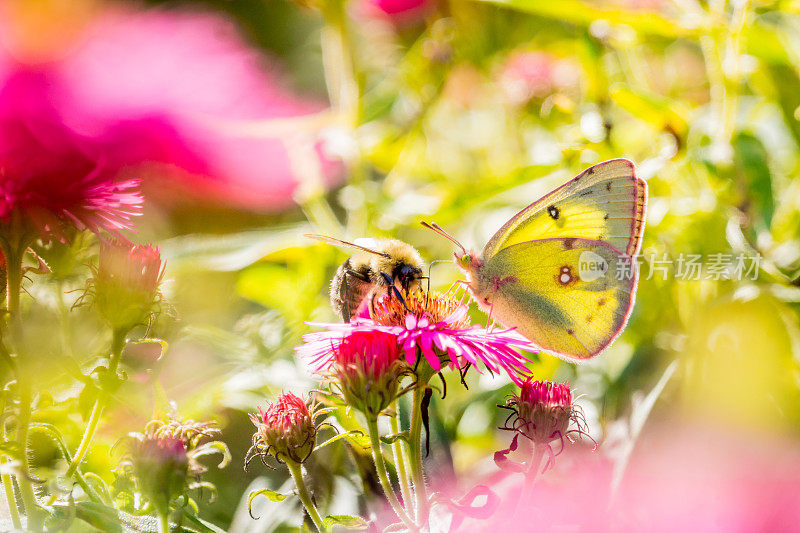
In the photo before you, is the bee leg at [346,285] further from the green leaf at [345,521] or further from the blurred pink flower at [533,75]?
the blurred pink flower at [533,75]

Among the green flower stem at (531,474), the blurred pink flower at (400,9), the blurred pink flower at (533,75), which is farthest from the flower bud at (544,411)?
the blurred pink flower at (400,9)

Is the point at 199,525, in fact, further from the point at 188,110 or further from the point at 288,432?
the point at 188,110

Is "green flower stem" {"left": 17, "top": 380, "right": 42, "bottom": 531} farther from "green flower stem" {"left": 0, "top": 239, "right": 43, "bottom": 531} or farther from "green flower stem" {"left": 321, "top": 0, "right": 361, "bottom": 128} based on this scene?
"green flower stem" {"left": 321, "top": 0, "right": 361, "bottom": 128}

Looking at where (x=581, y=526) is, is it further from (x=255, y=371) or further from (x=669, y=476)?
(x=255, y=371)

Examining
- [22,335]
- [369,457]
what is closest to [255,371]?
[369,457]

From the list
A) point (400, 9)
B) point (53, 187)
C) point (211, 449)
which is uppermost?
point (400, 9)

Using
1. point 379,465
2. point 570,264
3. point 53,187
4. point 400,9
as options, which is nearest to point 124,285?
point 53,187

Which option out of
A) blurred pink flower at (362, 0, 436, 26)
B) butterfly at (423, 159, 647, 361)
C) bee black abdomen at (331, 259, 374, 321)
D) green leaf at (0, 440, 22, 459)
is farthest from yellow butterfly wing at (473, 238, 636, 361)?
blurred pink flower at (362, 0, 436, 26)
